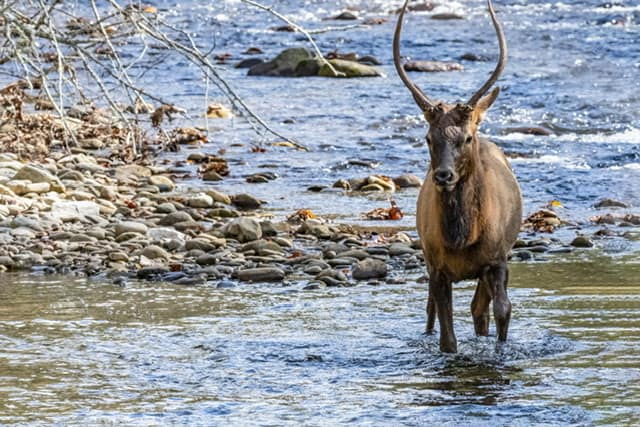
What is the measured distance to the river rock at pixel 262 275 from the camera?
10.6 meters

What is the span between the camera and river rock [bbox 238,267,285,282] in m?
10.6

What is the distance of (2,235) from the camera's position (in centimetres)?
1158

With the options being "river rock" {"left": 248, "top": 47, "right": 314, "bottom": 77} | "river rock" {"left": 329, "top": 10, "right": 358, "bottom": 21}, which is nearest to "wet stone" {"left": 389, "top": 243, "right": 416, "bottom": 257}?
"river rock" {"left": 248, "top": 47, "right": 314, "bottom": 77}

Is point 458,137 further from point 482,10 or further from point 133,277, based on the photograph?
point 482,10

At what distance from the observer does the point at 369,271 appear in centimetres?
1061

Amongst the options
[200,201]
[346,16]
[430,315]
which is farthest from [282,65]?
[430,315]

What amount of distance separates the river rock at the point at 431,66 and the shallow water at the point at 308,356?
43.0ft

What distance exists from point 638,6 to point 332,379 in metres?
23.2

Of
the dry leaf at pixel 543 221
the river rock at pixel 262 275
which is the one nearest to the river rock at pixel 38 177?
the river rock at pixel 262 275

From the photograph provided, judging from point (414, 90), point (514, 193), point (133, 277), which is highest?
point (414, 90)

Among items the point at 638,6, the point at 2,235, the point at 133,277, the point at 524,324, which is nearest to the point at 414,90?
the point at 524,324

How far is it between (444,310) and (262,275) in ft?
8.54

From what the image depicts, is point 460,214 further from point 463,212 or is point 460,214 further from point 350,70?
point 350,70

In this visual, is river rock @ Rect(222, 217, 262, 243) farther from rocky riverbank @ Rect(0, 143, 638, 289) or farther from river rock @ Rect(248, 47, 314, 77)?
river rock @ Rect(248, 47, 314, 77)
